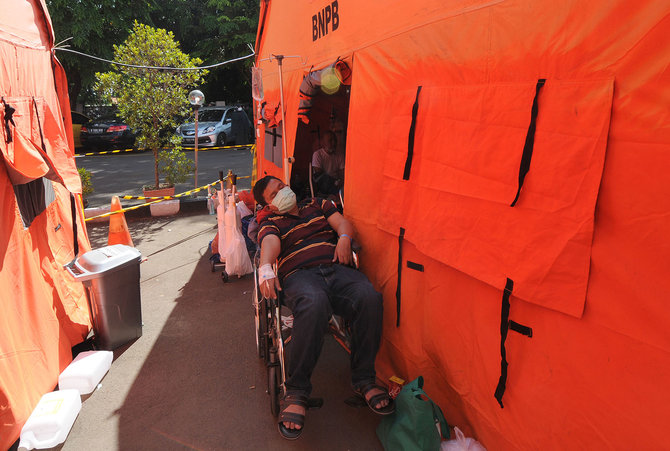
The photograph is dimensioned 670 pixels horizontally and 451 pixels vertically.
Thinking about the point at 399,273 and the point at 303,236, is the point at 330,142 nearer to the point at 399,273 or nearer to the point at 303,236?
the point at 303,236

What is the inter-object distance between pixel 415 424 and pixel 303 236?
1.56m

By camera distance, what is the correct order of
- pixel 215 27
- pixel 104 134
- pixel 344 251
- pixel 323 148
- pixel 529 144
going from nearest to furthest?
pixel 529 144 < pixel 344 251 < pixel 323 148 < pixel 104 134 < pixel 215 27

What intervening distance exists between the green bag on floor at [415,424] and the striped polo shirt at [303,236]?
45.0 inches

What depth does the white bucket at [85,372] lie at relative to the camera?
3172 mm

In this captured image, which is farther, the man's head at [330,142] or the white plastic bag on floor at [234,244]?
the man's head at [330,142]

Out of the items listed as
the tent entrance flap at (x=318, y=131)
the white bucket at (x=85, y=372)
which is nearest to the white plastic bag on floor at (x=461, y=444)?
the white bucket at (x=85, y=372)

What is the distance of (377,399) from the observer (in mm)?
2711

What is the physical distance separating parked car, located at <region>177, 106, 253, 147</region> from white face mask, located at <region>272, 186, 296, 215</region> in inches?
572

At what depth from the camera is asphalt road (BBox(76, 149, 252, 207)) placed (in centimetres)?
1016

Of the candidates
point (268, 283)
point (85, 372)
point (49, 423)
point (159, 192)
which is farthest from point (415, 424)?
point (159, 192)

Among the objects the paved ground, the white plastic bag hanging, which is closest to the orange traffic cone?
the paved ground

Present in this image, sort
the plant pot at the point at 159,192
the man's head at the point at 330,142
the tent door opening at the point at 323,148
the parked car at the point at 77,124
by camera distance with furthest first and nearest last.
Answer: the parked car at the point at 77,124 < the plant pot at the point at 159,192 < the man's head at the point at 330,142 < the tent door opening at the point at 323,148

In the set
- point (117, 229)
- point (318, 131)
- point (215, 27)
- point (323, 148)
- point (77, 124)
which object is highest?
point (215, 27)

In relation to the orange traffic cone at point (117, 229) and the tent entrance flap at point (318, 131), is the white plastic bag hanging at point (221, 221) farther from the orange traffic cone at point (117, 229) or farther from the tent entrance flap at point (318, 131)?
the orange traffic cone at point (117, 229)
